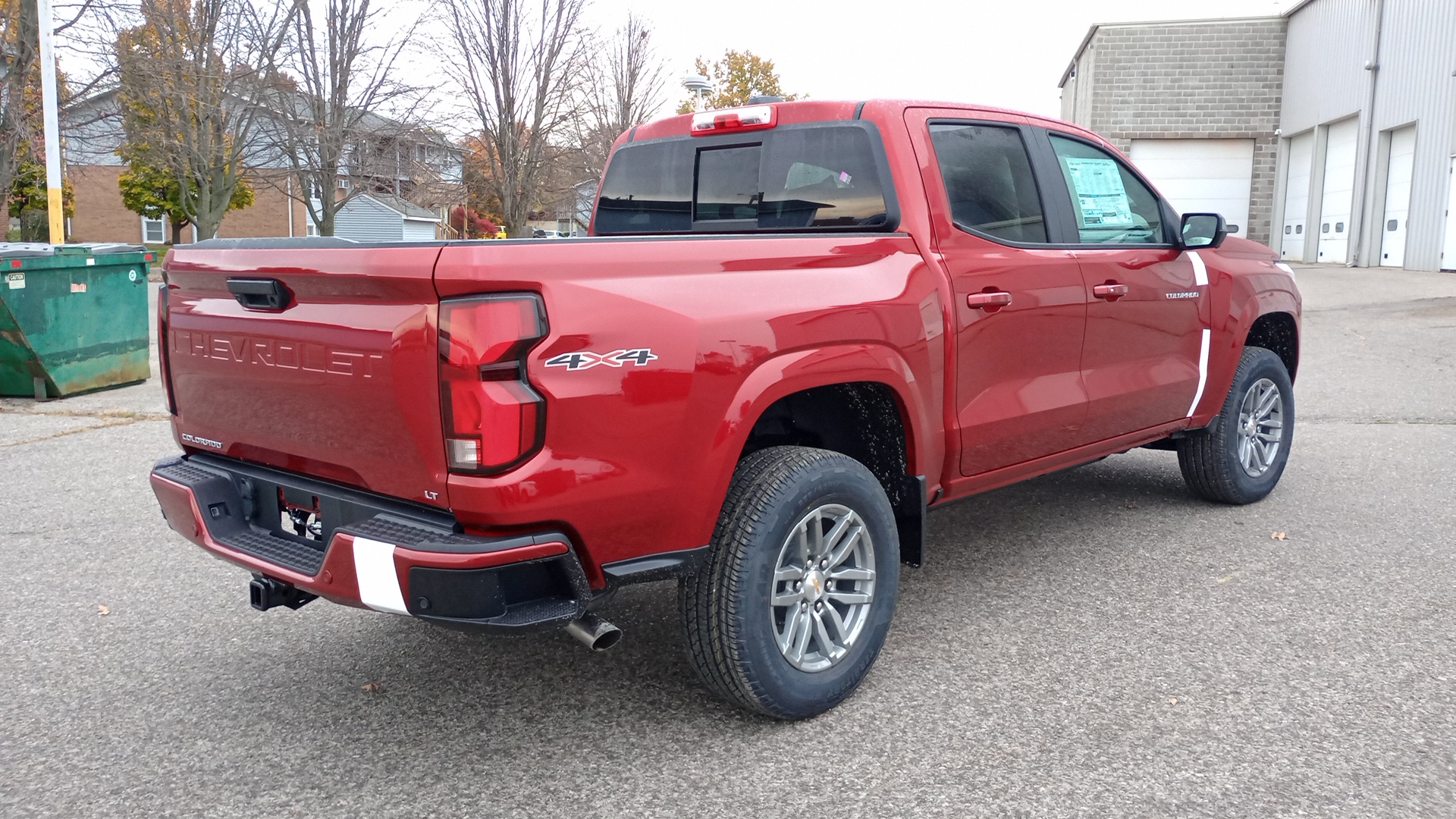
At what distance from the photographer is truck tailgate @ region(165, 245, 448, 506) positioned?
2.52 meters

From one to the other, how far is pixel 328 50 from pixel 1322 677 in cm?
2762

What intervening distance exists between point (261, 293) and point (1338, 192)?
25797mm

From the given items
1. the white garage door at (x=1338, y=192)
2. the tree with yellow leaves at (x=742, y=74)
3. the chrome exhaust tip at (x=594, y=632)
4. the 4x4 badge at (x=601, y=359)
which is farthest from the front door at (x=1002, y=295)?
the tree with yellow leaves at (x=742, y=74)

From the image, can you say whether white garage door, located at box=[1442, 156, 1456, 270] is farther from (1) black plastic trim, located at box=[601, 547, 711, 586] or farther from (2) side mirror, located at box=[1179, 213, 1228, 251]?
(1) black plastic trim, located at box=[601, 547, 711, 586]

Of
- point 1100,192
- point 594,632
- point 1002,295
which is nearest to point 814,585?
point 594,632

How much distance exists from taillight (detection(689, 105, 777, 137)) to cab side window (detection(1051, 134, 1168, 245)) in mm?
1196

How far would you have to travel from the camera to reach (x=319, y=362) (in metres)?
2.70

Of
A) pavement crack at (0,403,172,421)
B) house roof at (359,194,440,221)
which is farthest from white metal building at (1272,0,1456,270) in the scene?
house roof at (359,194,440,221)

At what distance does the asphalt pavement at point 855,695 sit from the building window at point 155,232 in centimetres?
4511

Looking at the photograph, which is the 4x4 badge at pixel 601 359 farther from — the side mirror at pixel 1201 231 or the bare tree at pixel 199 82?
the bare tree at pixel 199 82

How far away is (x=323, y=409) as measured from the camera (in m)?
2.75

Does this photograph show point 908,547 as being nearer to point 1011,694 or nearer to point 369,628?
point 1011,694

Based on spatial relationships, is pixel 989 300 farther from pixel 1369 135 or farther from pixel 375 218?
pixel 375 218

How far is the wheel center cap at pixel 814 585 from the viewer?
3.15m
